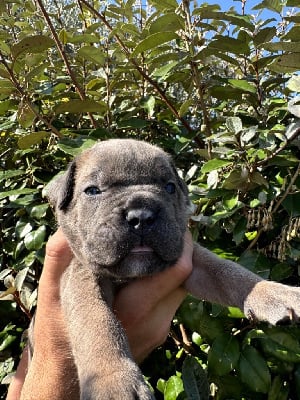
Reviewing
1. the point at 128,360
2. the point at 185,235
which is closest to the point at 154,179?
the point at 185,235

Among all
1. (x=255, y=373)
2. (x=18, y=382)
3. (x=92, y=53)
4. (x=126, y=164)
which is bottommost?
(x=18, y=382)

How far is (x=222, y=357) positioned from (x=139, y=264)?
0.75 metres

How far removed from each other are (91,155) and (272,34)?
124 cm

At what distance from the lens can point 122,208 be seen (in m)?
2.09

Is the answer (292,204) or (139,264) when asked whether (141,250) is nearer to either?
(139,264)

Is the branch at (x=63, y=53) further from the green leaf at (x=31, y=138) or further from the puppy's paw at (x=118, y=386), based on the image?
the puppy's paw at (x=118, y=386)

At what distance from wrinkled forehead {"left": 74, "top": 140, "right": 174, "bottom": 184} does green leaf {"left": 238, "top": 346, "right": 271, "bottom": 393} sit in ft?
3.13

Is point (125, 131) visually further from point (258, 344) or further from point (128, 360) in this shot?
point (128, 360)

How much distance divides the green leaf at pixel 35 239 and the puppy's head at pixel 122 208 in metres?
0.50

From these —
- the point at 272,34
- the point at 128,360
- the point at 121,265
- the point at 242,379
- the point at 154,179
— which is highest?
the point at 272,34

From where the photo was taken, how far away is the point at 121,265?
210cm

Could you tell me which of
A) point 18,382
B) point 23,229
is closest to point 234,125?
point 23,229

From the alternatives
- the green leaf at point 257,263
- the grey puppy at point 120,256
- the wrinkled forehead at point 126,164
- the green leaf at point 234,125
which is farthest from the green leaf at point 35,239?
the green leaf at point 234,125

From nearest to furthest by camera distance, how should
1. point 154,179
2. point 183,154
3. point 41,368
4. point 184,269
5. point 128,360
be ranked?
point 128,360
point 154,179
point 184,269
point 41,368
point 183,154
